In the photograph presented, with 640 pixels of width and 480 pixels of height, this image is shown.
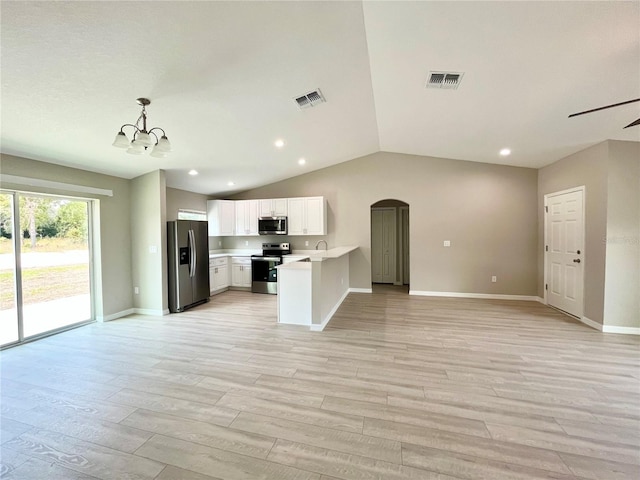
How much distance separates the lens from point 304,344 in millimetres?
3318

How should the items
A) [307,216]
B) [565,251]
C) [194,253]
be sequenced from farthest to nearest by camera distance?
1. [307,216]
2. [194,253]
3. [565,251]

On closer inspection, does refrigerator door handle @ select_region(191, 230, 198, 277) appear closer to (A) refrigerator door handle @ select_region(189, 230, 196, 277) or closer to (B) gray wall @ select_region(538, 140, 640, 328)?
(A) refrigerator door handle @ select_region(189, 230, 196, 277)

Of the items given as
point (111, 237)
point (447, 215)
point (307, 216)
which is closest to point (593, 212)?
point (447, 215)

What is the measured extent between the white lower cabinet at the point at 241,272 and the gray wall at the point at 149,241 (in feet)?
6.60

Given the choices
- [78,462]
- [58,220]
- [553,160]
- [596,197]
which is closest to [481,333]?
[596,197]

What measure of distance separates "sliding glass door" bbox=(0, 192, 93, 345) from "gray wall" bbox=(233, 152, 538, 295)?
4.43 meters

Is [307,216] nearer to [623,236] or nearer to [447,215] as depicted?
[447,215]

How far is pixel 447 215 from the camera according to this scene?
566cm

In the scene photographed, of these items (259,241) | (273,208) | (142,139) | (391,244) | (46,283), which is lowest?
(46,283)

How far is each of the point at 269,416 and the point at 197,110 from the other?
10.4ft

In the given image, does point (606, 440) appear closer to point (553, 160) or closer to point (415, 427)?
point (415, 427)

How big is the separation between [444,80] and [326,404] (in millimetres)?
3445

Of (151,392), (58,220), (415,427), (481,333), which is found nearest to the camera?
(415,427)

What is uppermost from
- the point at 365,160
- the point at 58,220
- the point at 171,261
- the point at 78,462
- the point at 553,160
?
the point at 365,160
